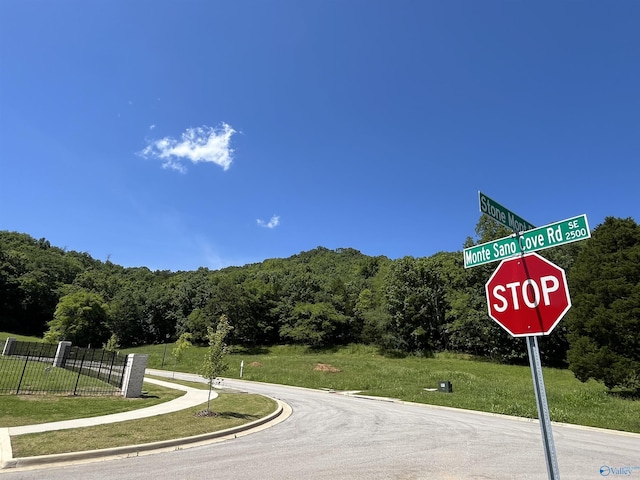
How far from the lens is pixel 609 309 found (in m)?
24.2

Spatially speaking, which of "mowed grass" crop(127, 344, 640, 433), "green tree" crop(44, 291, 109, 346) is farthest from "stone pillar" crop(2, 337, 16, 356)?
"green tree" crop(44, 291, 109, 346)

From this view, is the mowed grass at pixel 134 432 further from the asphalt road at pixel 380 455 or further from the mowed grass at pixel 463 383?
the mowed grass at pixel 463 383

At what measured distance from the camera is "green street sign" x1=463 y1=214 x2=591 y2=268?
12.8 ft

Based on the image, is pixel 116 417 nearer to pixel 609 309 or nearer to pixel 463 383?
pixel 463 383

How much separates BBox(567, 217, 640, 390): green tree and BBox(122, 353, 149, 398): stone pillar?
2660 centimetres

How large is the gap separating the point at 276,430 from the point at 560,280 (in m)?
10.3

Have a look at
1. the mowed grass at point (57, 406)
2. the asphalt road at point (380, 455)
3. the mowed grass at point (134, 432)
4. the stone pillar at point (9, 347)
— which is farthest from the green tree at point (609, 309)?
the stone pillar at point (9, 347)

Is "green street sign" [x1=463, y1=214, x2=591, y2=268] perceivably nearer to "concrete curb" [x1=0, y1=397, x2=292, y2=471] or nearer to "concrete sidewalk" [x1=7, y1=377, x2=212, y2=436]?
"concrete curb" [x1=0, y1=397, x2=292, y2=471]

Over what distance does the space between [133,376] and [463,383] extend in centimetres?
2262

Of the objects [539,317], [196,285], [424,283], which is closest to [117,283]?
[196,285]

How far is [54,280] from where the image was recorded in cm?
9856

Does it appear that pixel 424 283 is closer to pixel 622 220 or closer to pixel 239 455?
pixel 622 220

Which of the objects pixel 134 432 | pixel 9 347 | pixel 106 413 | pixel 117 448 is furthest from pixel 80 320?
pixel 117 448

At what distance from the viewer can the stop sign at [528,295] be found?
3635 millimetres
